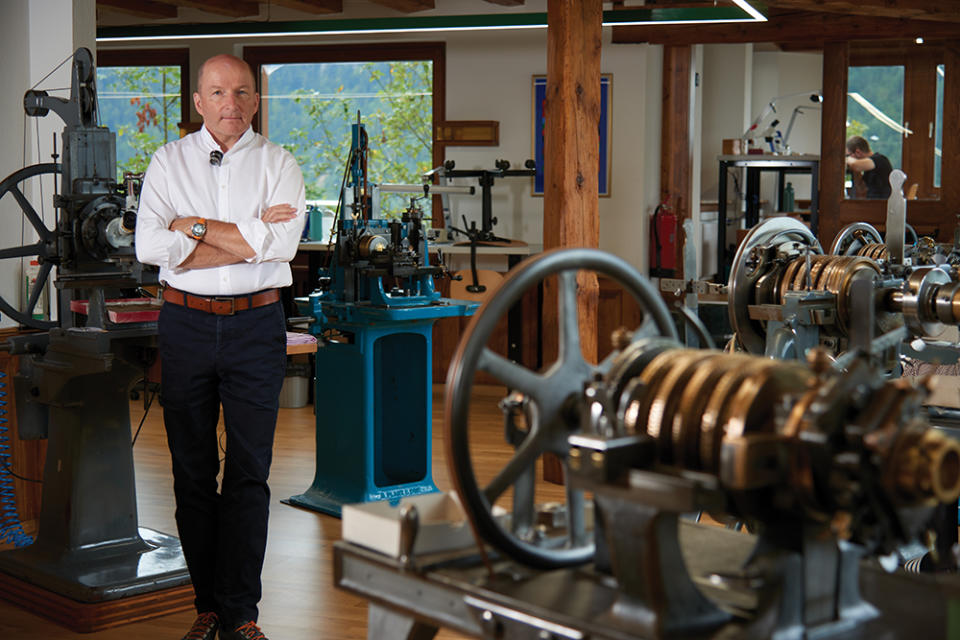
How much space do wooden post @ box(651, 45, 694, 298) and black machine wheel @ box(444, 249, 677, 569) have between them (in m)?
6.28

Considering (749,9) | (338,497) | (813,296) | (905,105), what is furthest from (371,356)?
(905,105)

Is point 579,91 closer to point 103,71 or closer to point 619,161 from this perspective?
point 619,161

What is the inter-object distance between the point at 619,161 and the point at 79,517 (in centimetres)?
480

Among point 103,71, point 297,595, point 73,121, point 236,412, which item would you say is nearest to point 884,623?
point 236,412

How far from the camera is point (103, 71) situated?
352 inches

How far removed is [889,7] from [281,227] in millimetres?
4818

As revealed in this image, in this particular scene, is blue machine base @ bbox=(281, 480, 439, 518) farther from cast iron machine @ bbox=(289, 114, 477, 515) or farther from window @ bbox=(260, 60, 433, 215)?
window @ bbox=(260, 60, 433, 215)

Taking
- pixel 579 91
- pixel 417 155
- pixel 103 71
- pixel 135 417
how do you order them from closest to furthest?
pixel 579 91 < pixel 135 417 < pixel 417 155 < pixel 103 71

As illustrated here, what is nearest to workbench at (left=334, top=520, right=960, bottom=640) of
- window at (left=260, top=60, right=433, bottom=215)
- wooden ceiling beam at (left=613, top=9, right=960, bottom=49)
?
wooden ceiling beam at (left=613, top=9, right=960, bottom=49)

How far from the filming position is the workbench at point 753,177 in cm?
871

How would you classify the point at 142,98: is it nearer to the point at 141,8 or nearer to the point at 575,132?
the point at 141,8

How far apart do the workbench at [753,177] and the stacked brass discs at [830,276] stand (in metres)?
5.20

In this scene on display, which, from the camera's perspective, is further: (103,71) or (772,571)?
(103,71)

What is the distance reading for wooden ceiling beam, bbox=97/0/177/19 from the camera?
7781 mm
